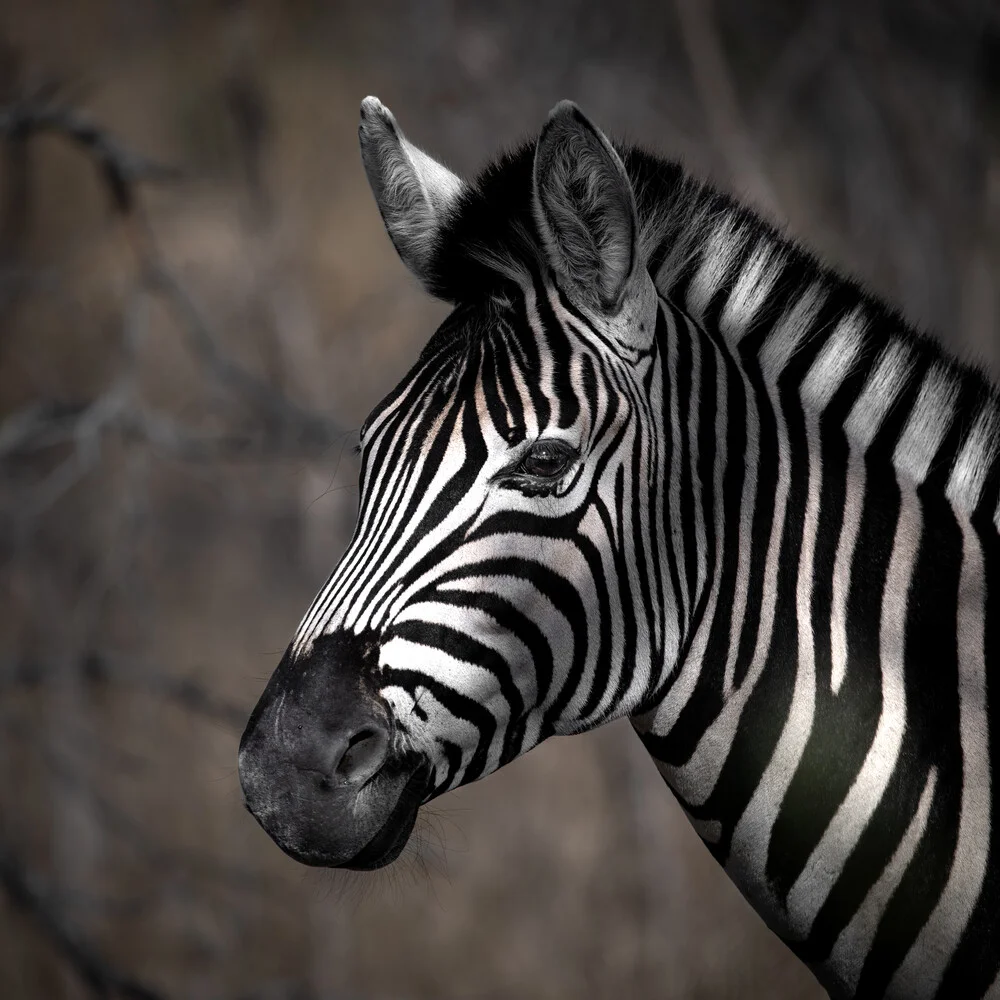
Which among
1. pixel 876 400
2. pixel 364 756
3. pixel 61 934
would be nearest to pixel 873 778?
pixel 876 400

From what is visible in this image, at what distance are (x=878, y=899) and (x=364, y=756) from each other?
1208mm

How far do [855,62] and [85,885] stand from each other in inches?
434

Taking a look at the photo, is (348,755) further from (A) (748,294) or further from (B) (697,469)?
(A) (748,294)

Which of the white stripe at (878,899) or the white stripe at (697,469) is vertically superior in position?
the white stripe at (697,469)

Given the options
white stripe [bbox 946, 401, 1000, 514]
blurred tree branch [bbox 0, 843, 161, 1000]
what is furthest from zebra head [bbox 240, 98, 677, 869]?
blurred tree branch [bbox 0, 843, 161, 1000]

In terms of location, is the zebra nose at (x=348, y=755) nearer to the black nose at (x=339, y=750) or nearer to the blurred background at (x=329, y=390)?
the black nose at (x=339, y=750)

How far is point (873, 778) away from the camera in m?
2.27

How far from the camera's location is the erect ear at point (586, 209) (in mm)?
2195

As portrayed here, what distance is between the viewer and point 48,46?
477 inches

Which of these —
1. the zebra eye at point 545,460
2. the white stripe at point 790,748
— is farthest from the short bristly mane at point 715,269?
the zebra eye at point 545,460

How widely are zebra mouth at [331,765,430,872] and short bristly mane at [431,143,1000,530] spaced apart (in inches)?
46.9

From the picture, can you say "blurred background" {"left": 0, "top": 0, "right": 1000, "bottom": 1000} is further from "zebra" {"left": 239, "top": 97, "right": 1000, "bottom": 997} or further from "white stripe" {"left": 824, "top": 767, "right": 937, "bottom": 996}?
"white stripe" {"left": 824, "top": 767, "right": 937, "bottom": 996}

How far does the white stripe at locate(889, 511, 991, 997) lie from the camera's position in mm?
2201

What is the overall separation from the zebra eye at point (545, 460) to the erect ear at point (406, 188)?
28.0 inches
